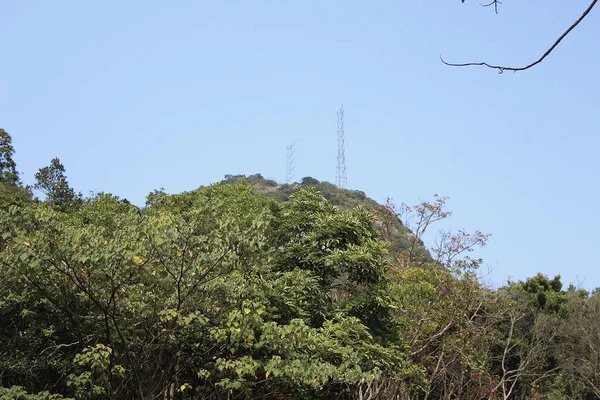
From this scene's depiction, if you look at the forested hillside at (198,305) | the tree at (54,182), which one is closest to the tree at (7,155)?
the tree at (54,182)

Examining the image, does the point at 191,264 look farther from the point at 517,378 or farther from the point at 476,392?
the point at 517,378

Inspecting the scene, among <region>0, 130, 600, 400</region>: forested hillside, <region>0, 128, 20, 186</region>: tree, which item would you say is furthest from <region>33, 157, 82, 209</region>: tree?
<region>0, 130, 600, 400</region>: forested hillside

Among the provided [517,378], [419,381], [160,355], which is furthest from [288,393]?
[517,378]

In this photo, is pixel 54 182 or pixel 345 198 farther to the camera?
pixel 345 198

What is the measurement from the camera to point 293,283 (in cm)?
910

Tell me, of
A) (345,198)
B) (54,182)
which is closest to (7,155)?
(54,182)

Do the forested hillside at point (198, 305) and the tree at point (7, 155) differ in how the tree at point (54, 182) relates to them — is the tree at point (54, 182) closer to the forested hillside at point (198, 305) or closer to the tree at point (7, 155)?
the tree at point (7, 155)

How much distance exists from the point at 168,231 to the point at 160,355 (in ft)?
5.63

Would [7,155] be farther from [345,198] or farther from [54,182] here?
[345,198]

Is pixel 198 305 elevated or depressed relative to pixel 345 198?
depressed

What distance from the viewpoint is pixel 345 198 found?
135 feet

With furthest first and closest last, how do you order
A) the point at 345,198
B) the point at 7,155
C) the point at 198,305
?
the point at 345,198 → the point at 7,155 → the point at 198,305

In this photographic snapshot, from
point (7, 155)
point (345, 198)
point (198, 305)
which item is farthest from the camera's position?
point (345, 198)

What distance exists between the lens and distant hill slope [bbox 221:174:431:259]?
19.3 metres
